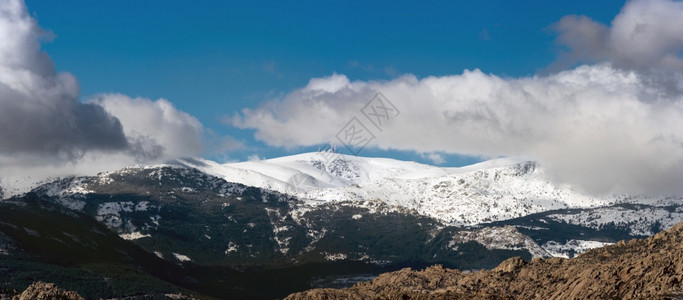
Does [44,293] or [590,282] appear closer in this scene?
[590,282]

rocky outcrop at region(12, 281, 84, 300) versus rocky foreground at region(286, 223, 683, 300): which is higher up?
rocky foreground at region(286, 223, 683, 300)

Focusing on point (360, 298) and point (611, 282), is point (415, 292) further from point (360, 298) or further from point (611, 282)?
point (611, 282)

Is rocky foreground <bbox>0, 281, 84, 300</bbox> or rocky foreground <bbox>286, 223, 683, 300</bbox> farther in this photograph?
rocky foreground <bbox>0, 281, 84, 300</bbox>

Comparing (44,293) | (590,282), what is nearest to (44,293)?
(44,293)

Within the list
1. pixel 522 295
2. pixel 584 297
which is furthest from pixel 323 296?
pixel 584 297

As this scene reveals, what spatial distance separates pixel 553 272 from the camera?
190 metres

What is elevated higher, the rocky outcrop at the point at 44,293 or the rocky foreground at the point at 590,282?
the rocky foreground at the point at 590,282

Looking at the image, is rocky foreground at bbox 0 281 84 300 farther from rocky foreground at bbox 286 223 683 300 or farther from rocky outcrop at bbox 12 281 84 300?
rocky foreground at bbox 286 223 683 300

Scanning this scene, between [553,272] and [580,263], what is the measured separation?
740 centimetres

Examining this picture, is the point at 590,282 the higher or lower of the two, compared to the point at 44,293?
higher

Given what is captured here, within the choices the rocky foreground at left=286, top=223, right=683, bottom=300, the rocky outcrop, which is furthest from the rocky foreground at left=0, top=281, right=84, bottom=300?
the rocky foreground at left=286, top=223, right=683, bottom=300

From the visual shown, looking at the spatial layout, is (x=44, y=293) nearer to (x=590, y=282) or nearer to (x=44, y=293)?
(x=44, y=293)

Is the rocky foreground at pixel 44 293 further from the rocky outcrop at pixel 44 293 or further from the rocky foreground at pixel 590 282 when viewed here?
the rocky foreground at pixel 590 282

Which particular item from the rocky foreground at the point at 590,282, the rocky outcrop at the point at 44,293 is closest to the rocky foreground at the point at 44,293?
the rocky outcrop at the point at 44,293
